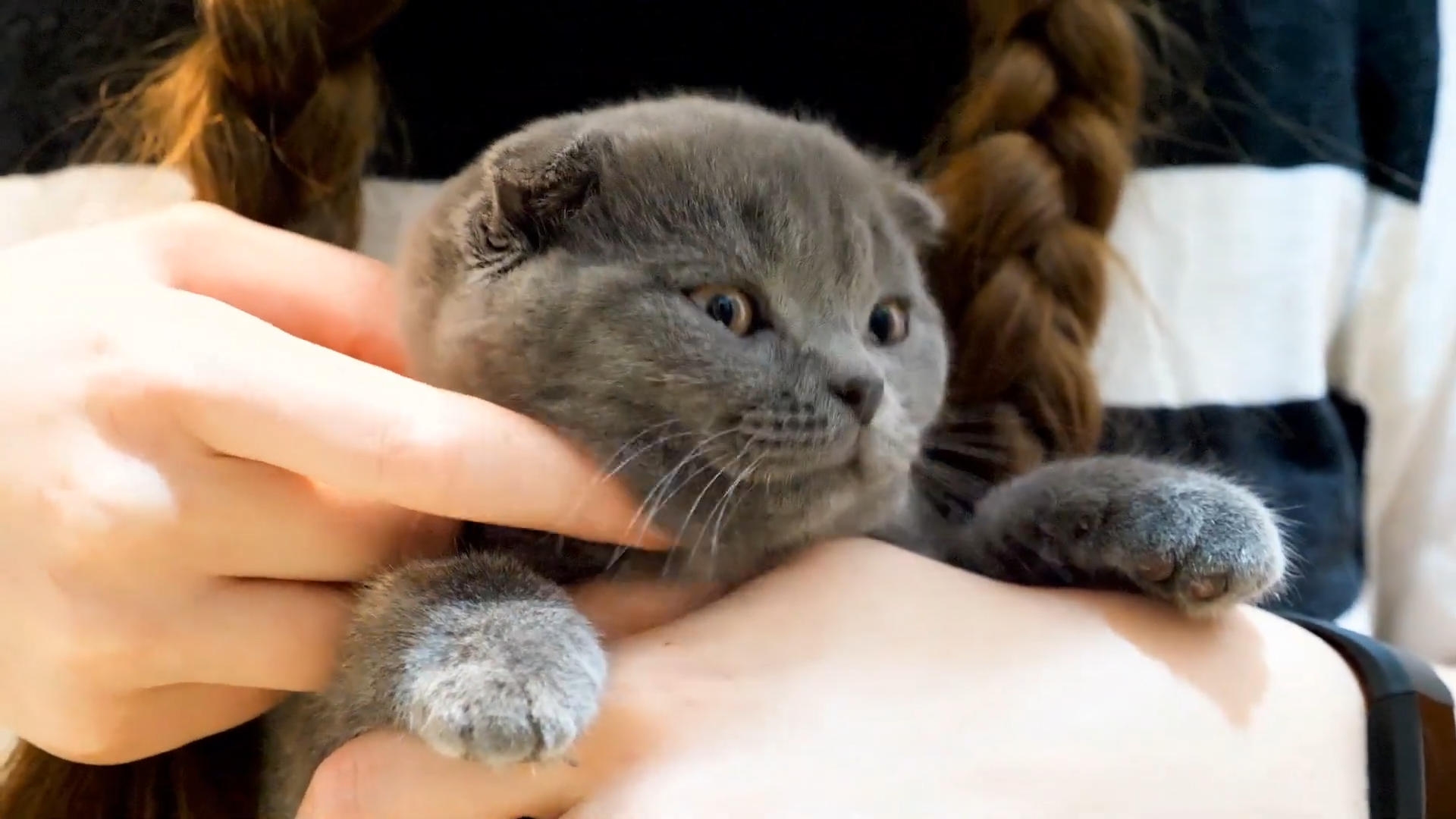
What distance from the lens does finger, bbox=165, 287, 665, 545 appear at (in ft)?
1.99

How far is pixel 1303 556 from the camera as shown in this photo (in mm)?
887

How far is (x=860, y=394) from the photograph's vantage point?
2.22 ft

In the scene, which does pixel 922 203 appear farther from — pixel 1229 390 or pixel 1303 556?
pixel 1303 556

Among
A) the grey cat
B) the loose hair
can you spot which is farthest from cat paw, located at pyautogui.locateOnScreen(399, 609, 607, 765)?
the loose hair

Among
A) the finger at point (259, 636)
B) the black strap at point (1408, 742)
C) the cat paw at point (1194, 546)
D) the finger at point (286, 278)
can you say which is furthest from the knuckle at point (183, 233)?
the black strap at point (1408, 742)

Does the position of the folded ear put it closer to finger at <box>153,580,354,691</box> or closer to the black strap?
finger at <box>153,580,354,691</box>

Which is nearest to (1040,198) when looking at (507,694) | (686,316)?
(686,316)

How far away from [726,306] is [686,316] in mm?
32

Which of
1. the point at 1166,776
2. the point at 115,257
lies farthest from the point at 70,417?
the point at 1166,776

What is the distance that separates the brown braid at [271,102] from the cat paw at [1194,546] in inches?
25.0

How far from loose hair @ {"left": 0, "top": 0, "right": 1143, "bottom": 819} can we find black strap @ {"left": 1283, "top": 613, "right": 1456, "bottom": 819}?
0.27 meters

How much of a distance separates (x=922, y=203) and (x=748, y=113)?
0.51 feet

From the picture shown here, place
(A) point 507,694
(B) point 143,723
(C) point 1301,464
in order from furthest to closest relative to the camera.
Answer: (C) point 1301,464, (B) point 143,723, (A) point 507,694

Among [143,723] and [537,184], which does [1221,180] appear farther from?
[143,723]
